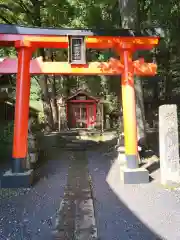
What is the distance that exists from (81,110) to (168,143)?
18144mm

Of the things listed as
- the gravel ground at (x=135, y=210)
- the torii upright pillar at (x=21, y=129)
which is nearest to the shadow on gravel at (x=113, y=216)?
the gravel ground at (x=135, y=210)

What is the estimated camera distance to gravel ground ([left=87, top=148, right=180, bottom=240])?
4.51 m

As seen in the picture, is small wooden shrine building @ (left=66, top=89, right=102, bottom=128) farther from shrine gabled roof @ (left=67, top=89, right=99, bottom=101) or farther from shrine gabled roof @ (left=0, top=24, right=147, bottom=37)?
shrine gabled roof @ (left=0, top=24, right=147, bottom=37)

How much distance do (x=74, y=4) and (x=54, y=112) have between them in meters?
10.2

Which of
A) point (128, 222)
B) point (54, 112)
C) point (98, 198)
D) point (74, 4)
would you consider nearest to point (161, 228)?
point (128, 222)

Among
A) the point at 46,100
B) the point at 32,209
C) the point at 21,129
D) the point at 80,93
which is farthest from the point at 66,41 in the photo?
the point at 80,93

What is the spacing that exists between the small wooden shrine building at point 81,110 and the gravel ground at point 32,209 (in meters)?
16.1

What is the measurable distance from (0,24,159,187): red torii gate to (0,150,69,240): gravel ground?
1.79 feet

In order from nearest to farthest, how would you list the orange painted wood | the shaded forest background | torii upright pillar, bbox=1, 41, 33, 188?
torii upright pillar, bbox=1, 41, 33, 188, the orange painted wood, the shaded forest background

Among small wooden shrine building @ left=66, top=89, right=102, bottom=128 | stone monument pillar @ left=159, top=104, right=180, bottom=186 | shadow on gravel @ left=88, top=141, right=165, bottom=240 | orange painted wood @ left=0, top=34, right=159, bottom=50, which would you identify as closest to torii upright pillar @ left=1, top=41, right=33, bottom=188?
orange painted wood @ left=0, top=34, right=159, bottom=50

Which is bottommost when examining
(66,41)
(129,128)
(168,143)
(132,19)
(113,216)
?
(113,216)

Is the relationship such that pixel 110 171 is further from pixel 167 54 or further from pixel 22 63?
pixel 167 54

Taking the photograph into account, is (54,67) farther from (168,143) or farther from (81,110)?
(81,110)

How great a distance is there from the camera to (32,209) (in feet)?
18.8
